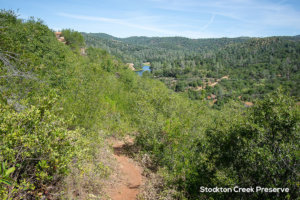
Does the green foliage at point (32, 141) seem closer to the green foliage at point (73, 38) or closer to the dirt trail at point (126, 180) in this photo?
the dirt trail at point (126, 180)

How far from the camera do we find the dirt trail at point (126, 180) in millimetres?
12677

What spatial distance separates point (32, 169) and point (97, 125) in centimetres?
827

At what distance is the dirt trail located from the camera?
12.7 metres

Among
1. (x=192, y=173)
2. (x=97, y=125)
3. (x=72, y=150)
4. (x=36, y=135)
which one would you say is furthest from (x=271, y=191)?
(x=97, y=125)

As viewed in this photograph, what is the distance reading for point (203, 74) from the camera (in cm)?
17512

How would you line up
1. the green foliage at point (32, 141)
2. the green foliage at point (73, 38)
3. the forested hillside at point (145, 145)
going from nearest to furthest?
the green foliage at point (32, 141) < the forested hillside at point (145, 145) < the green foliage at point (73, 38)

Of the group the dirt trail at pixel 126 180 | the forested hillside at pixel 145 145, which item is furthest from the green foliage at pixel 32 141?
the dirt trail at pixel 126 180

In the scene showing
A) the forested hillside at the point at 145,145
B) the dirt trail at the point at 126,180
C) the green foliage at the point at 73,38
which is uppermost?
the green foliage at the point at 73,38

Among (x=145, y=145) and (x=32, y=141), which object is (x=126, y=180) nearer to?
(x=145, y=145)

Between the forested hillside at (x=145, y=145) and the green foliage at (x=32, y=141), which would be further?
the forested hillside at (x=145, y=145)

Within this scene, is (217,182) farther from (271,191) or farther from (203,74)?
(203,74)

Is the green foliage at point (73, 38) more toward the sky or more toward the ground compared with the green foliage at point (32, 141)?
more toward the sky

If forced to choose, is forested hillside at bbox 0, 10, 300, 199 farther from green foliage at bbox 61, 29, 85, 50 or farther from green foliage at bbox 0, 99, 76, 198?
green foliage at bbox 61, 29, 85, 50

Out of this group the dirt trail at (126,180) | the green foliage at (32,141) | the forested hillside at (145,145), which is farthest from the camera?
the dirt trail at (126,180)
